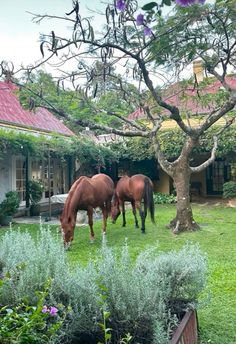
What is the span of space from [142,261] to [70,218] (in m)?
4.39

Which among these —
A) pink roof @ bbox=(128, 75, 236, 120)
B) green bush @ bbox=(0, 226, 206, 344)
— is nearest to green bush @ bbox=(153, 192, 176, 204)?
pink roof @ bbox=(128, 75, 236, 120)

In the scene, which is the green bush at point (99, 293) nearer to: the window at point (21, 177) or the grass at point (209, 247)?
the grass at point (209, 247)

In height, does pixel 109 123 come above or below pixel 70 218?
above

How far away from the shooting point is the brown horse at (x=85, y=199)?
7.33m

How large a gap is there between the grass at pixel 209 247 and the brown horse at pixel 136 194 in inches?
20.4

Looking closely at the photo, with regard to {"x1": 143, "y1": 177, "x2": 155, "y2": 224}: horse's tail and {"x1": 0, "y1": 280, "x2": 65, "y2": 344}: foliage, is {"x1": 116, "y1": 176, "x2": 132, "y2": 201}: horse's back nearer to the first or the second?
{"x1": 143, "y1": 177, "x2": 155, "y2": 224}: horse's tail

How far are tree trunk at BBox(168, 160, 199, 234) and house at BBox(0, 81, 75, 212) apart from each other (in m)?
5.04

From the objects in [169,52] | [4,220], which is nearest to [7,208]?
[4,220]

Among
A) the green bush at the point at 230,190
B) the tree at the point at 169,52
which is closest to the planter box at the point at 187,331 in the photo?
the tree at the point at 169,52

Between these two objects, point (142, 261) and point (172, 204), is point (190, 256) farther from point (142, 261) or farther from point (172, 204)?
point (172, 204)

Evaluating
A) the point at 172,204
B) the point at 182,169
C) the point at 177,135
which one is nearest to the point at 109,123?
the point at 177,135

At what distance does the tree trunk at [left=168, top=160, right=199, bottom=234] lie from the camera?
937 centimetres

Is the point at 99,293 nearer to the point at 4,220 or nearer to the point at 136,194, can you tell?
the point at 136,194

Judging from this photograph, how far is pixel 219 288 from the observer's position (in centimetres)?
476
